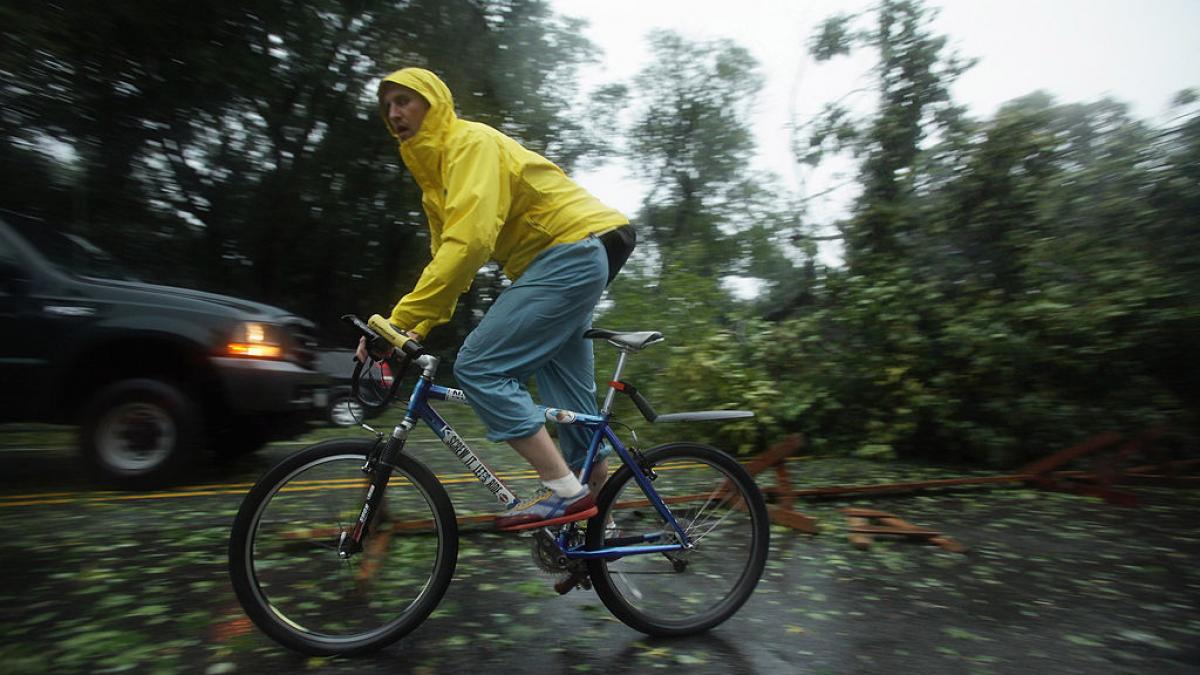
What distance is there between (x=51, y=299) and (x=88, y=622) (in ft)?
8.87

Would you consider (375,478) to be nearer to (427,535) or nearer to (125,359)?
(427,535)

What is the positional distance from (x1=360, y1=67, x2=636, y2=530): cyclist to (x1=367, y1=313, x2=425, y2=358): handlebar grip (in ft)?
0.16

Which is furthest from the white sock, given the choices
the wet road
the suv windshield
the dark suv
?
the suv windshield

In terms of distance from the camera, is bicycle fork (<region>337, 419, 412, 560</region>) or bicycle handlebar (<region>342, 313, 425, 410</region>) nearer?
bicycle handlebar (<region>342, 313, 425, 410</region>)

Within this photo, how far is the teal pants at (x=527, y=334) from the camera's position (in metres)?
2.71

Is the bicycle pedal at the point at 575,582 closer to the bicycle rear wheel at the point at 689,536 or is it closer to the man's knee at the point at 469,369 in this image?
the bicycle rear wheel at the point at 689,536

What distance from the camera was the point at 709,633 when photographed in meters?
2.97

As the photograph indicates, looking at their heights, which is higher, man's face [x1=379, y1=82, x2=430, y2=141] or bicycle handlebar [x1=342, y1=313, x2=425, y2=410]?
man's face [x1=379, y1=82, x2=430, y2=141]

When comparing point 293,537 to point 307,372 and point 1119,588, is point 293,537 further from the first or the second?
point 1119,588

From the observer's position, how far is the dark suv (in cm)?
462

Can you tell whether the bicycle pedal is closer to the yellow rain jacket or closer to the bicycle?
the bicycle

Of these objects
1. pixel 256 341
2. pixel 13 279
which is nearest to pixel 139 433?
pixel 256 341

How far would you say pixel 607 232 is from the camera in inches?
115

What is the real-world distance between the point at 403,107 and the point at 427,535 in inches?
61.1
